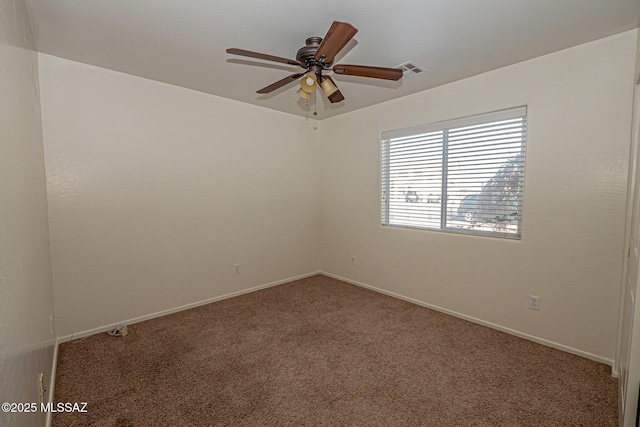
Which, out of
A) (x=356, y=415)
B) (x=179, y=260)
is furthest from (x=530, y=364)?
(x=179, y=260)

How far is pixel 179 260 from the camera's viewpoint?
Answer: 3.34 m

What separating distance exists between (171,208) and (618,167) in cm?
406

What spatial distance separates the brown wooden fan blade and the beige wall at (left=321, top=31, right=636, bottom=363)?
1.89m

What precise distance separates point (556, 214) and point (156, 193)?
3831 millimetres

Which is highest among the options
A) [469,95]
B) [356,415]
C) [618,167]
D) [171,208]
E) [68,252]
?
[469,95]

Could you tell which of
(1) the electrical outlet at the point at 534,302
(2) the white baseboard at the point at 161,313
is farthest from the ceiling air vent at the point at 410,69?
(2) the white baseboard at the point at 161,313

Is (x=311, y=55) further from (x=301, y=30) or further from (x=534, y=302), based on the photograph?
(x=534, y=302)

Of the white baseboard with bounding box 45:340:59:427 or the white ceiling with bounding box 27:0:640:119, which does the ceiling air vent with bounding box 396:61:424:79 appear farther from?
the white baseboard with bounding box 45:340:59:427

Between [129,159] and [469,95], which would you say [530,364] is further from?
[129,159]

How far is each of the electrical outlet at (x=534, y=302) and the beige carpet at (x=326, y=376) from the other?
0.32 meters

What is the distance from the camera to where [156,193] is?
3.13 metres

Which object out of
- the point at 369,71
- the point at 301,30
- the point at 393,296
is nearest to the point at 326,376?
the point at 393,296

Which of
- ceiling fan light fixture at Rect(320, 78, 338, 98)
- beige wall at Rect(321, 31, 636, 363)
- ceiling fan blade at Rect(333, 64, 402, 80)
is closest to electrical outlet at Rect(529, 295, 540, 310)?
beige wall at Rect(321, 31, 636, 363)

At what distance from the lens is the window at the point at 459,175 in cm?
278
